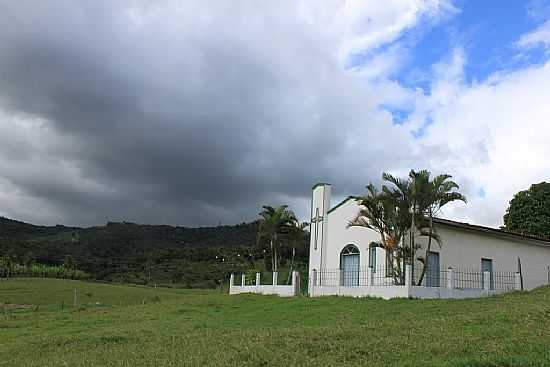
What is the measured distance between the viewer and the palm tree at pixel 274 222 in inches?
1248

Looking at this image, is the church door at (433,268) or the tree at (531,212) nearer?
the church door at (433,268)

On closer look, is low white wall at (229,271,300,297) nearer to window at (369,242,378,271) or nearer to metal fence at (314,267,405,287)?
metal fence at (314,267,405,287)

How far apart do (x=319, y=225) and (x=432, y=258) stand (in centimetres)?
610

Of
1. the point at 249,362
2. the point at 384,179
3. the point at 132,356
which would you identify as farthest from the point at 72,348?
the point at 384,179

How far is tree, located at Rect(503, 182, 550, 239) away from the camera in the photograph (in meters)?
36.7

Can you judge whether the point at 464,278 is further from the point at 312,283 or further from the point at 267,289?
the point at 267,289

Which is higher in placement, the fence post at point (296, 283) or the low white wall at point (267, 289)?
the fence post at point (296, 283)

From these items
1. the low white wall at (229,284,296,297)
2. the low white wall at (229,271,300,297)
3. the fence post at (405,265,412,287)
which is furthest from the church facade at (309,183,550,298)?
the low white wall at (229,284,296,297)

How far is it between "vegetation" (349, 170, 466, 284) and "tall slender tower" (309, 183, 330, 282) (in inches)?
208

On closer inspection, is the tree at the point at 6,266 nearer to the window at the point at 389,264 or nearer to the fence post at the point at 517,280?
the window at the point at 389,264

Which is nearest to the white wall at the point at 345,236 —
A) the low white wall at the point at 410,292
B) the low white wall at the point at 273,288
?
the low white wall at the point at 273,288

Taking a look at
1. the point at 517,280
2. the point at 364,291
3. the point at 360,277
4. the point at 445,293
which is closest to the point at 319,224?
the point at 360,277

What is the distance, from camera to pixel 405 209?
21781mm

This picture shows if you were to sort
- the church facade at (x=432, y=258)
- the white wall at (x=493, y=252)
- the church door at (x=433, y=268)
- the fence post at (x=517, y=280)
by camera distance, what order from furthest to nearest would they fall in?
the white wall at (x=493, y=252)
the fence post at (x=517, y=280)
the church door at (x=433, y=268)
the church facade at (x=432, y=258)
